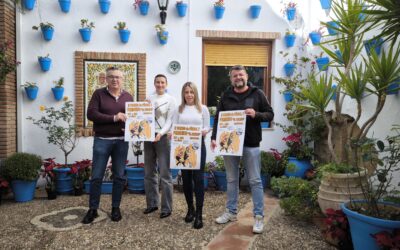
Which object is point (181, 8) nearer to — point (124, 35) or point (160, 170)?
point (124, 35)

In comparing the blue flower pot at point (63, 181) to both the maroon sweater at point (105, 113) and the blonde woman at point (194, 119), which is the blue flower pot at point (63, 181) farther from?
the blonde woman at point (194, 119)

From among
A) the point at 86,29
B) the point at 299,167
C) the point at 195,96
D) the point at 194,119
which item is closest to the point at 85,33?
the point at 86,29

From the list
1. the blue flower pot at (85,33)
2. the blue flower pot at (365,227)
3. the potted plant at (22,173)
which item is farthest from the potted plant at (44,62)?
the blue flower pot at (365,227)

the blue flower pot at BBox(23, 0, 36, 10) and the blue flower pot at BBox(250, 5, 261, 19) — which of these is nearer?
the blue flower pot at BBox(23, 0, 36, 10)

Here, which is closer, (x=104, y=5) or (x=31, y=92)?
(x=31, y=92)

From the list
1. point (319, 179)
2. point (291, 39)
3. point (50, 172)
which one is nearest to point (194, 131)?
point (319, 179)

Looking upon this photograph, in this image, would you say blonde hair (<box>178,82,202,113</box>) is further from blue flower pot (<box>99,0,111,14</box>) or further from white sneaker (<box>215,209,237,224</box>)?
blue flower pot (<box>99,0,111,14</box>)

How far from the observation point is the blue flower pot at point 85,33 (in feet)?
16.2

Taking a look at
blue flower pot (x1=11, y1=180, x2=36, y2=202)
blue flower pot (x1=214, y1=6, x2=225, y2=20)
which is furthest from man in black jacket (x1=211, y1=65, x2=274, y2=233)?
blue flower pot (x1=11, y1=180, x2=36, y2=202)

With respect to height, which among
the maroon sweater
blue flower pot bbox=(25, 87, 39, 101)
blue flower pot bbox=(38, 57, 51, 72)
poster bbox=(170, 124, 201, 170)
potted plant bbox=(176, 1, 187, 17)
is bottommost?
poster bbox=(170, 124, 201, 170)

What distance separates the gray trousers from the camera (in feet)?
11.8

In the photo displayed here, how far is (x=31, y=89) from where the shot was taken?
4.86 m

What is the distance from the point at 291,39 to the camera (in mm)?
5395

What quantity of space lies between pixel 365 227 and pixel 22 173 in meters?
4.15
